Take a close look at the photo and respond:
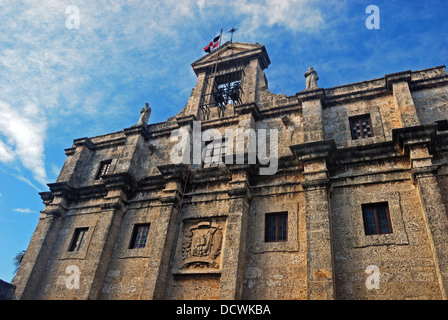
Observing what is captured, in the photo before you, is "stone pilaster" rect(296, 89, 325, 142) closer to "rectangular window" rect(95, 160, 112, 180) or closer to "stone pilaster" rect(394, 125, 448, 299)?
"stone pilaster" rect(394, 125, 448, 299)

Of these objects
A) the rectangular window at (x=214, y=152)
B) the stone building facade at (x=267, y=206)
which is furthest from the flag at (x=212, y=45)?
the rectangular window at (x=214, y=152)

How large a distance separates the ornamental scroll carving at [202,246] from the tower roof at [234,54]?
34.8 feet

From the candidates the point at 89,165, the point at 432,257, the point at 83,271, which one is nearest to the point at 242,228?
the point at 432,257

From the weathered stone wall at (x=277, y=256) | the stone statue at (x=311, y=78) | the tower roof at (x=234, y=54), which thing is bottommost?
the weathered stone wall at (x=277, y=256)

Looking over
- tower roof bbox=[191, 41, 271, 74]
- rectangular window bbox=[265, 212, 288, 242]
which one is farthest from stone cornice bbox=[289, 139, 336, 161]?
tower roof bbox=[191, 41, 271, 74]

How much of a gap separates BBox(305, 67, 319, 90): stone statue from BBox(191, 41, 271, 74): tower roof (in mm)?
3870

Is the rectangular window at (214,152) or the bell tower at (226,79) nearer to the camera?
the rectangular window at (214,152)

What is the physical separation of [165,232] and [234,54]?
1175 centimetres

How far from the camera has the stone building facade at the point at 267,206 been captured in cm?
1153

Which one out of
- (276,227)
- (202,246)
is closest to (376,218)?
(276,227)

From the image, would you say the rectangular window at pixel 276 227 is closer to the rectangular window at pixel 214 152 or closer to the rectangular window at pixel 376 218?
the rectangular window at pixel 376 218

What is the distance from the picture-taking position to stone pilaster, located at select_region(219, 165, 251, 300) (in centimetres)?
1226
